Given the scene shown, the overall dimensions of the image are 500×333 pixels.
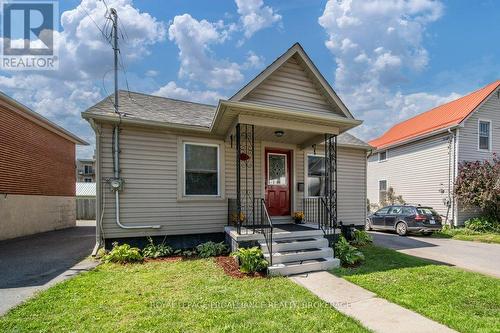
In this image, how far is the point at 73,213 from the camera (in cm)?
1469

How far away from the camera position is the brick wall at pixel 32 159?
9.93 metres

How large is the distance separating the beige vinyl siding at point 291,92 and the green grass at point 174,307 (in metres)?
4.41

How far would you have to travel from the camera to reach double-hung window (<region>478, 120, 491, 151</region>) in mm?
13750

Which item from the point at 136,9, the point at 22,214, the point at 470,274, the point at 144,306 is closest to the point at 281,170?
A: the point at 470,274

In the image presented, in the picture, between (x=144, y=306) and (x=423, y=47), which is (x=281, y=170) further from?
(x=423, y=47)

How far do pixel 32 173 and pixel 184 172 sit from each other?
8929 millimetres

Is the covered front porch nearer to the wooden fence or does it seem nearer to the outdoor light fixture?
the outdoor light fixture

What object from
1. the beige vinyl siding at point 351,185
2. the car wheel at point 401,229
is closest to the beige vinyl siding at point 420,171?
the car wheel at point 401,229

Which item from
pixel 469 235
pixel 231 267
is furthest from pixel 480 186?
pixel 231 267

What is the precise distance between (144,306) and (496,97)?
62.9 ft

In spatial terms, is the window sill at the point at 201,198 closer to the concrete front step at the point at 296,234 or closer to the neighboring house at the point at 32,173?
the concrete front step at the point at 296,234

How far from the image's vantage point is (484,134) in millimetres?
13812

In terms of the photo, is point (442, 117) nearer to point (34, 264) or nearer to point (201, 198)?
point (201, 198)

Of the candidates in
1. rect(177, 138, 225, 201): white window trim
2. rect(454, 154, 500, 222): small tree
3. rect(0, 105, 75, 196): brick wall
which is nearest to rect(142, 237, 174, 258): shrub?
rect(177, 138, 225, 201): white window trim
